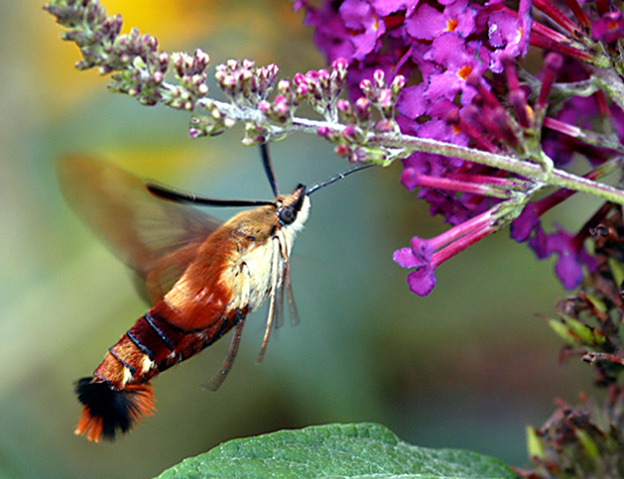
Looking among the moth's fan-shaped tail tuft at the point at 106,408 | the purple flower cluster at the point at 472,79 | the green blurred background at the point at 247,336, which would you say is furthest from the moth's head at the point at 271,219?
the green blurred background at the point at 247,336

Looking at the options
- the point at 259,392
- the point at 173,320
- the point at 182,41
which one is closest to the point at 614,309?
the point at 173,320

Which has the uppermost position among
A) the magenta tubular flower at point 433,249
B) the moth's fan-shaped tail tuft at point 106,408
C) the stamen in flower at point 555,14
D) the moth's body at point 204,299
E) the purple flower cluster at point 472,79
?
the stamen in flower at point 555,14

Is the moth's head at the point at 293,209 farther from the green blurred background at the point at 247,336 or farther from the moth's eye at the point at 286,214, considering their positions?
the green blurred background at the point at 247,336

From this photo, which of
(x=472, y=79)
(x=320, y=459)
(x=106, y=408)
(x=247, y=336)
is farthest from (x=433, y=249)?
(x=247, y=336)

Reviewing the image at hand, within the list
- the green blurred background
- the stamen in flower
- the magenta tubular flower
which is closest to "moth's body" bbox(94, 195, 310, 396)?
the magenta tubular flower

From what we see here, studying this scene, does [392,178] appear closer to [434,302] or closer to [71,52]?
[434,302]

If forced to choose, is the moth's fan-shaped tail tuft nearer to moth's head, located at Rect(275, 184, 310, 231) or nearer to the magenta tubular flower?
moth's head, located at Rect(275, 184, 310, 231)

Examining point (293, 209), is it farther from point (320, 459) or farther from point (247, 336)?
point (247, 336)
